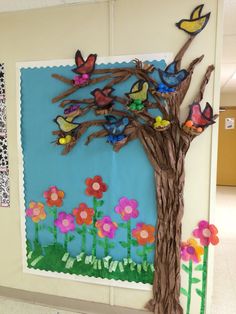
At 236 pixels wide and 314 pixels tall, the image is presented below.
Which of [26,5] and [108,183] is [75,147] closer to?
[108,183]

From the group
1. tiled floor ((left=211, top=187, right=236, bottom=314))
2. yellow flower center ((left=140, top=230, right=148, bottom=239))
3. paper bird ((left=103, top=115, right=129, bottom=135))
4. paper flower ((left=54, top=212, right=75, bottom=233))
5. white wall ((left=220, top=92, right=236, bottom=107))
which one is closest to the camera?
paper bird ((left=103, top=115, right=129, bottom=135))

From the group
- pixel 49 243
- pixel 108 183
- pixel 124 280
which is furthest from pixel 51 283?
pixel 108 183

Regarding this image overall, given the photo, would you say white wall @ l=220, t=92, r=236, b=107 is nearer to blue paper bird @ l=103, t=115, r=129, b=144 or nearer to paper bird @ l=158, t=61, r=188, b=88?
paper bird @ l=158, t=61, r=188, b=88

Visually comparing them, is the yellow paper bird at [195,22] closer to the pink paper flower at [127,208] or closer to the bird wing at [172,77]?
the bird wing at [172,77]

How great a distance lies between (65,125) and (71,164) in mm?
280

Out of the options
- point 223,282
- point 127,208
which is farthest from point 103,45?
point 223,282

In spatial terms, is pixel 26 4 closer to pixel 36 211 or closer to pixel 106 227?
pixel 36 211

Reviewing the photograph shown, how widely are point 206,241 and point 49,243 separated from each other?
111 centimetres

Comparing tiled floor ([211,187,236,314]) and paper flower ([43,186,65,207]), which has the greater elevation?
paper flower ([43,186,65,207])

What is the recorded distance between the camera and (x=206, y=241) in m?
1.67

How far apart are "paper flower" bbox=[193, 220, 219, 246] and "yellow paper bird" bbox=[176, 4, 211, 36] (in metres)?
1.17

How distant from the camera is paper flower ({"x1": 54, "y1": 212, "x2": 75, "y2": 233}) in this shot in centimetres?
186

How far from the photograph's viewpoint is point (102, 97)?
1.63 m

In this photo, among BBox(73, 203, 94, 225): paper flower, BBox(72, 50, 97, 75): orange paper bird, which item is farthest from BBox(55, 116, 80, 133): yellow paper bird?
BBox(73, 203, 94, 225): paper flower
